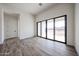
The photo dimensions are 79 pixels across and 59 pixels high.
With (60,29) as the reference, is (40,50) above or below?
below

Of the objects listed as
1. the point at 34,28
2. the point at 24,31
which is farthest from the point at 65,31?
the point at 34,28

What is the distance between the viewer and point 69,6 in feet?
15.5

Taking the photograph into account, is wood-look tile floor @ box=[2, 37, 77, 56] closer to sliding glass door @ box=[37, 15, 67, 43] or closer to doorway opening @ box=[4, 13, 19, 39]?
sliding glass door @ box=[37, 15, 67, 43]

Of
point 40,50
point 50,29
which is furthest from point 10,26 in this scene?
point 40,50

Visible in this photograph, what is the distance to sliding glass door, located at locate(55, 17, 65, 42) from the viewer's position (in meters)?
5.40

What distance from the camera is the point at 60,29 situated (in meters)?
5.69

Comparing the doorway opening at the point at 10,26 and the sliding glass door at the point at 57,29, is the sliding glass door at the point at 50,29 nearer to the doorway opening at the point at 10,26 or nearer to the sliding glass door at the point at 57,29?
the sliding glass door at the point at 57,29

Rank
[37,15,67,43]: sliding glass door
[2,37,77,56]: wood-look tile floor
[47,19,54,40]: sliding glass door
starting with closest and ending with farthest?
[2,37,77,56]: wood-look tile floor < [37,15,67,43]: sliding glass door < [47,19,54,40]: sliding glass door

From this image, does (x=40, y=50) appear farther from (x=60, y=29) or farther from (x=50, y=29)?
(x=50, y=29)

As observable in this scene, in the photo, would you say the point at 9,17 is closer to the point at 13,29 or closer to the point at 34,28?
the point at 13,29

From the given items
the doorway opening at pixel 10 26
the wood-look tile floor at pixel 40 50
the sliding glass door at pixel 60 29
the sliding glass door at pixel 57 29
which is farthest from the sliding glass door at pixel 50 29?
the doorway opening at pixel 10 26

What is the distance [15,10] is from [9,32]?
9.17ft

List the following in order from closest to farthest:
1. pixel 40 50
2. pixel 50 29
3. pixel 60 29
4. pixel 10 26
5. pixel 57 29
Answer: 1. pixel 40 50
2. pixel 60 29
3. pixel 57 29
4. pixel 50 29
5. pixel 10 26

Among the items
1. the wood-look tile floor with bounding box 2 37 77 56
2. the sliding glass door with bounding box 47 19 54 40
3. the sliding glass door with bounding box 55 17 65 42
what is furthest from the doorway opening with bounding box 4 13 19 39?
the sliding glass door with bounding box 55 17 65 42
